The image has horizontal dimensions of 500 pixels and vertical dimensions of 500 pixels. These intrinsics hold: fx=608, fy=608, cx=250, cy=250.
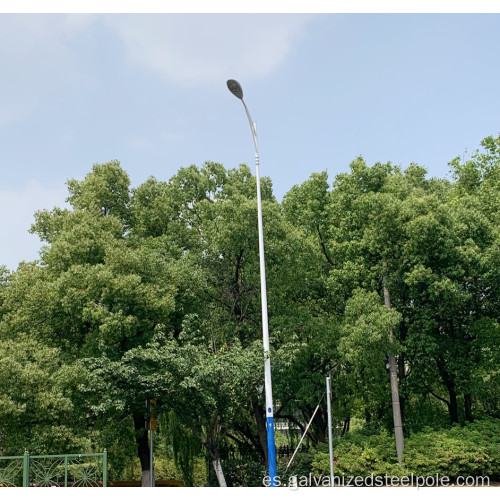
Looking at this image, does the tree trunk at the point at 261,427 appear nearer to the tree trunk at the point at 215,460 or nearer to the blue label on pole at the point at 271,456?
the tree trunk at the point at 215,460

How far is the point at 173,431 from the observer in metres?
22.4

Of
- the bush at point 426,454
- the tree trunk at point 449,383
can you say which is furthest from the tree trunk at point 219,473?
the tree trunk at point 449,383

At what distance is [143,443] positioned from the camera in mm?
22641

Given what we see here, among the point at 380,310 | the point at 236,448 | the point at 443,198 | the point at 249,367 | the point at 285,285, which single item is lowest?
the point at 236,448

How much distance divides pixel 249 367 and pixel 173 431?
5.74 meters

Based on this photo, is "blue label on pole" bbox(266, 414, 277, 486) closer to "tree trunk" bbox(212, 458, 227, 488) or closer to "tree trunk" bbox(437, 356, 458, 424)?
"tree trunk" bbox(212, 458, 227, 488)

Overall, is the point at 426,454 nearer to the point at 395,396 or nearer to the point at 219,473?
the point at 395,396

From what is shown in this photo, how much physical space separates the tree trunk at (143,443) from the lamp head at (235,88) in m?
11.6

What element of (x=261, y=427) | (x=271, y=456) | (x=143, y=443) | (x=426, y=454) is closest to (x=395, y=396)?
(x=426, y=454)

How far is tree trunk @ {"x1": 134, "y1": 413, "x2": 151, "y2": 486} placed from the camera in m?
21.6

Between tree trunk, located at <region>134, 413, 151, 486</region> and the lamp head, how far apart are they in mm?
11551

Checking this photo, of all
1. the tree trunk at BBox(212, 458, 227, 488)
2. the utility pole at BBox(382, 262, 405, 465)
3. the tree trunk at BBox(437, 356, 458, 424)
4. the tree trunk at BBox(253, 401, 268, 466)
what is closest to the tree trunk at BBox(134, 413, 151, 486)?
the tree trunk at BBox(212, 458, 227, 488)
